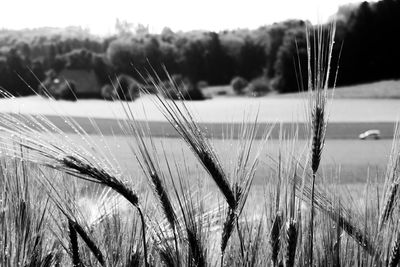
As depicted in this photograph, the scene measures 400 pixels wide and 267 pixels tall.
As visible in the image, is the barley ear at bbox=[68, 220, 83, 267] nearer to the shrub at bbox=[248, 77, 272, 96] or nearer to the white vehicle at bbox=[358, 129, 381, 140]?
the shrub at bbox=[248, 77, 272, 96]

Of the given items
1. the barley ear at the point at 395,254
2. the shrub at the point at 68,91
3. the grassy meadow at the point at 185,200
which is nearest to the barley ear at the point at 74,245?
the grassy meadow at the point at 185,200

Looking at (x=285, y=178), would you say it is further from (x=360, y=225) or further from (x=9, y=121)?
(x=9, y=121)

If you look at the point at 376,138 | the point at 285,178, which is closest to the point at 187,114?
the point at 285,178

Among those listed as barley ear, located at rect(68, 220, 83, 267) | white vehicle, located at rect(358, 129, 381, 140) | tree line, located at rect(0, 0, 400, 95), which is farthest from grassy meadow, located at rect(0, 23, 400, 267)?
white vehicle, located at rect(358, 129, 381, 140)

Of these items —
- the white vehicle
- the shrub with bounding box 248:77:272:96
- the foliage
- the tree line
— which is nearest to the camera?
the foliage

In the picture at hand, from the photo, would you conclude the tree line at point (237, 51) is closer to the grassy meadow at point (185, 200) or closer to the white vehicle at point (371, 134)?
the grassy meadow at point (185, 200)

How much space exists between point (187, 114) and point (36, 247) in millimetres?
402

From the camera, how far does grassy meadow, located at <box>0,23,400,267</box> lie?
3.07 ft

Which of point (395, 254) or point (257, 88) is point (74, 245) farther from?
point (257, 88)

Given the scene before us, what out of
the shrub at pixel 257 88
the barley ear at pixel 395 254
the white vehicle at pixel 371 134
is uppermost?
the shrub at pixel 257 88

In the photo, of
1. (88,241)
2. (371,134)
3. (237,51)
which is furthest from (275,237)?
(371,134)

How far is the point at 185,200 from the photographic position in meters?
1.01

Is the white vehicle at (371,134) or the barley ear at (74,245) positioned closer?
the barley ear at (74,245)

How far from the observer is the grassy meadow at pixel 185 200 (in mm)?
936
